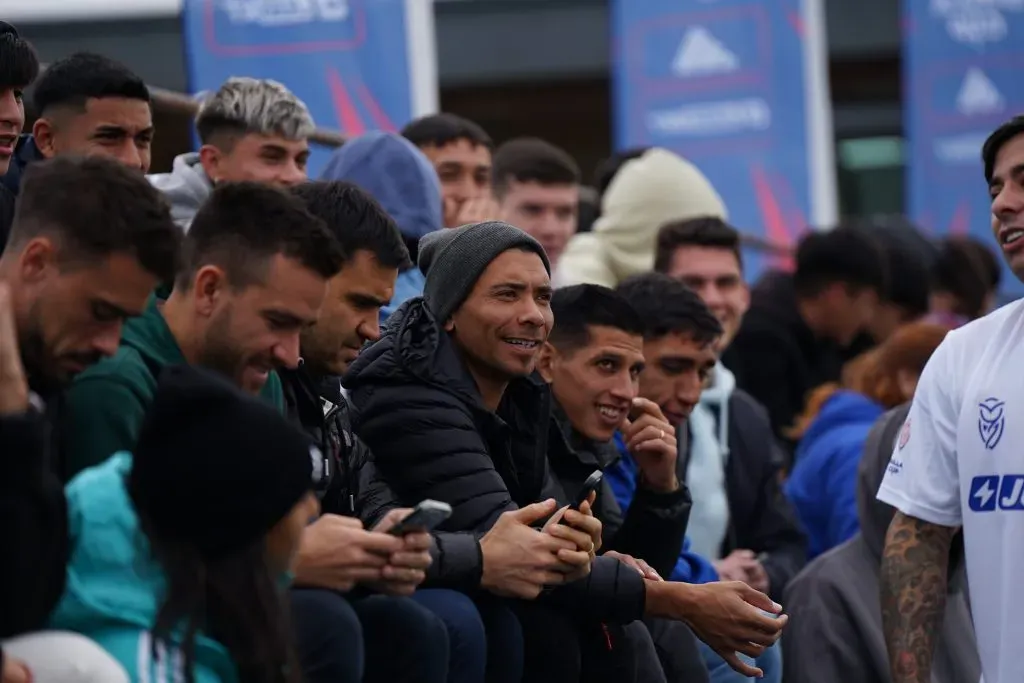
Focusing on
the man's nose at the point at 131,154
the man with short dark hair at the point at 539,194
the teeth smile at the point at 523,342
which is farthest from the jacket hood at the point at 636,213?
the teeth smile at the point at 523,342

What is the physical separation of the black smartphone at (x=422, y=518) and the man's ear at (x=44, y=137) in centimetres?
204

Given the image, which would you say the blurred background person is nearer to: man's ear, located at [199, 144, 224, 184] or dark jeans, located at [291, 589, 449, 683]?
man's ear, located at [199, 144, 224, 184]

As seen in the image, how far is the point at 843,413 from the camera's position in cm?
820

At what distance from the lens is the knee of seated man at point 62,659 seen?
12.1 feet

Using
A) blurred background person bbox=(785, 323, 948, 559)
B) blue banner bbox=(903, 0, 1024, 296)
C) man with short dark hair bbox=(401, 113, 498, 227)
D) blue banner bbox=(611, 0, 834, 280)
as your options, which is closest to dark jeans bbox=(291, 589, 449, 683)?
blurred background person bbox=(785, 323, 948, 559)

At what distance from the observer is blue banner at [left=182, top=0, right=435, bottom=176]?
993 centimetres

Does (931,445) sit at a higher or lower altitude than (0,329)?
lower

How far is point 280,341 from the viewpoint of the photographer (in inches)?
182

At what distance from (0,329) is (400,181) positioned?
3.40 metres

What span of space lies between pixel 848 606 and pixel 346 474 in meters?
2.32

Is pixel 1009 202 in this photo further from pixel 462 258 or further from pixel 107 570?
pixel 107 570

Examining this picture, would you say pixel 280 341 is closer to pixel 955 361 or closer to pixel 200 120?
pixel 955 361

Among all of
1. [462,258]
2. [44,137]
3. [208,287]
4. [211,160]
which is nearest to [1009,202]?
[462,258]

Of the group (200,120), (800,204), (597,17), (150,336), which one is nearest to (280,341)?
(150,336)
